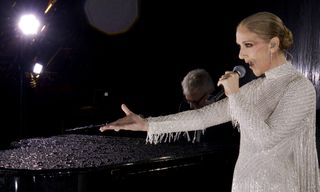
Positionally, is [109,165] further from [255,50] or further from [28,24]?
[28,24]

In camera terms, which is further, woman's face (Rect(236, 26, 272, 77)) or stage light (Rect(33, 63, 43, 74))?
stage light (Rect(33, 63, 43, 74))

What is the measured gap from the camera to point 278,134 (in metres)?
1.25

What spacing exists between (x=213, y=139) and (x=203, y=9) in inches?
98.7

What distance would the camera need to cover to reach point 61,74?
9.55 m

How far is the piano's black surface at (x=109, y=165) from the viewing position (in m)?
2.00

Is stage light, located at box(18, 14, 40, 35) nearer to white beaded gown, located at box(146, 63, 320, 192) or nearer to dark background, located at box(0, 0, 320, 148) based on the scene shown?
dark background, located at box(0, 0, 320, 148)

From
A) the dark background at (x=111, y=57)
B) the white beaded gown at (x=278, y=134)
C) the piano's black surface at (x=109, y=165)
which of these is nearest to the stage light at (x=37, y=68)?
the dark background at (x=111, y=57)

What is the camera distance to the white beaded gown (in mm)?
1256

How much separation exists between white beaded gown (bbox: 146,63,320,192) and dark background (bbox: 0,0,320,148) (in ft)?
7.83

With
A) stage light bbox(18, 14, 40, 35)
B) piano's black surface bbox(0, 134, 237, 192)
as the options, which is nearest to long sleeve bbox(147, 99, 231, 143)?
piano's black surface bbox(0, 134, 237, 192)

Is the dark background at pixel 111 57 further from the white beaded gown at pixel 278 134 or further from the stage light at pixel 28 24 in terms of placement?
the white beaded gown at pixel 278 134

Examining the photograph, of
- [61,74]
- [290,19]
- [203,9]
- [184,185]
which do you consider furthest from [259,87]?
[61,74]

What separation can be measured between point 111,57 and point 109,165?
5.19m

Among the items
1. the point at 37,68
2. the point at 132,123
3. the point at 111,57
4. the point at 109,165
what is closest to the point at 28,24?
the point at 111,57
